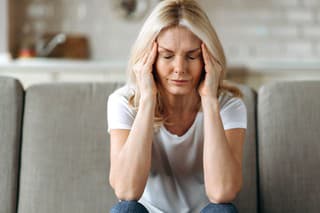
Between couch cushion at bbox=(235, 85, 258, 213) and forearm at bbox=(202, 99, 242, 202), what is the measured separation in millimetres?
212

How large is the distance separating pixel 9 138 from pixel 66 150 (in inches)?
8.3

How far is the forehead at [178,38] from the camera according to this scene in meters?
1.87

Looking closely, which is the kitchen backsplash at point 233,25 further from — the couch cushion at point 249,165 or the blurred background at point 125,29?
the couch cushion at point 249,165

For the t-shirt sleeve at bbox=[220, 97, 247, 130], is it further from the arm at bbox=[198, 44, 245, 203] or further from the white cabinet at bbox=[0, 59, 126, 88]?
the white cabinet at bbox=[0, 59, 126, 88]

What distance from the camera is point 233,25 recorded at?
439cm

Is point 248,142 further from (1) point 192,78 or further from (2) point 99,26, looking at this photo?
A: (2) point 99,26

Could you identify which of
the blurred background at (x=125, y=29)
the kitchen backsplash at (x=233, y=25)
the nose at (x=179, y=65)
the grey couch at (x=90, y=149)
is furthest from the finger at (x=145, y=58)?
the kitchen backsplash at (x=233, y=25)

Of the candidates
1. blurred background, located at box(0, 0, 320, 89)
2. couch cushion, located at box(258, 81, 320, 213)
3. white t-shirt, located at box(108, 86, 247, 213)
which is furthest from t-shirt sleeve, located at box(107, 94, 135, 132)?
blurred background, located at box(0, 0, 320, 89)

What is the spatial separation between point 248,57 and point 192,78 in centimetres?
256

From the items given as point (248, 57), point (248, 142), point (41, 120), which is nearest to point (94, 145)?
point (41, 120)

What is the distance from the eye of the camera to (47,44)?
438cm

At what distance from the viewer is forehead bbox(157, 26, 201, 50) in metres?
1.87

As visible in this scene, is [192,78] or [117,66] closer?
[192,78]

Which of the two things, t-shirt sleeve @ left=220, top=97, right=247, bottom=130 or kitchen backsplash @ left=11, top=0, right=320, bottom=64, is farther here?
kitchen backsplash @ left=11, top=0, right=320, bottom=64
